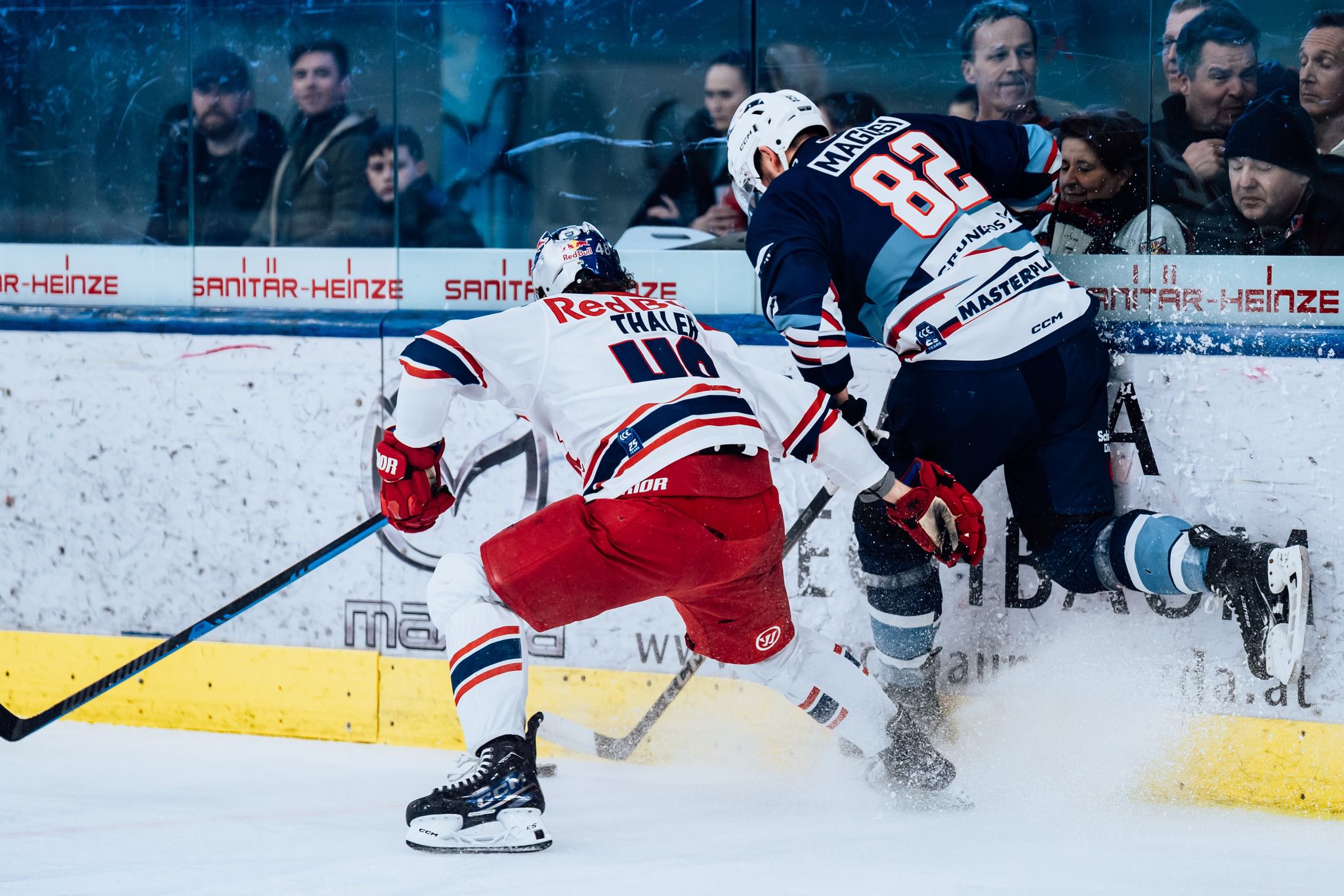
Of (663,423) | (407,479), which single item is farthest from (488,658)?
(663,423)

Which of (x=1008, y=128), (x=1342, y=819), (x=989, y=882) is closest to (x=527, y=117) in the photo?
(x=1008, y=128)

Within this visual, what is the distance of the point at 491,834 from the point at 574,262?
3.54 ft

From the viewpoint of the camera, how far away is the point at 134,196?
12.7 feet

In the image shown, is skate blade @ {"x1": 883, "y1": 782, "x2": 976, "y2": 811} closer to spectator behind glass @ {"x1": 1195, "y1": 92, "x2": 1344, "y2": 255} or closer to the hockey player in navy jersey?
the hockey player in navy jersey

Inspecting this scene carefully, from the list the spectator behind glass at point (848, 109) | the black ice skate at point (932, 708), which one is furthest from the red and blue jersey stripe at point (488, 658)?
the spectator behind glass at point (848, 109)

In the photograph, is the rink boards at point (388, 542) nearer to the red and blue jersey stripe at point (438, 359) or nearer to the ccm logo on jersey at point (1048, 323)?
the ccm logo on jersey at point (1048, 323)

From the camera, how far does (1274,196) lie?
306cm

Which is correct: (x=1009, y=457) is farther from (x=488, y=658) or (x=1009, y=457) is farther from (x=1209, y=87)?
(x=488, y=658)

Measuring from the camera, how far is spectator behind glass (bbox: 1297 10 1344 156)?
300 centimetres

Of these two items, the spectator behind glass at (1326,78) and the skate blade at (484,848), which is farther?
the spectator behind glass at (1326,78)

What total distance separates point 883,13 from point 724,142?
1.56 feet

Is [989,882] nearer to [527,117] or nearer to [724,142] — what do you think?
[724,142]

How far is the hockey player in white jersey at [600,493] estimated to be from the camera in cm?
251

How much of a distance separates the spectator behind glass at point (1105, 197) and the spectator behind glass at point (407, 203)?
1.43 m
